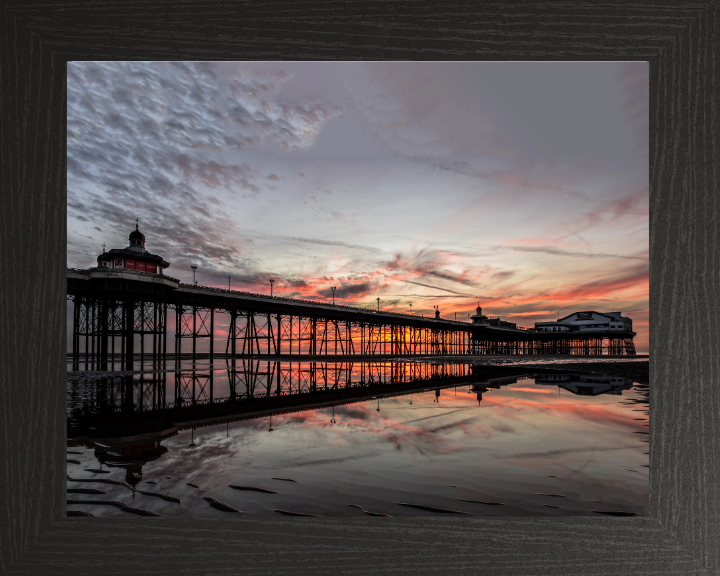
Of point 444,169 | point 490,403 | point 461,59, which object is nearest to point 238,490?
point 461,59

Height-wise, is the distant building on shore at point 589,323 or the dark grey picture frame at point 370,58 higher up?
the dark grey picture frame at point 370,58

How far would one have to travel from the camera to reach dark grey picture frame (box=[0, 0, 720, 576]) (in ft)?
5.12

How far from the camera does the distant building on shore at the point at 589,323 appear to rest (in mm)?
59475

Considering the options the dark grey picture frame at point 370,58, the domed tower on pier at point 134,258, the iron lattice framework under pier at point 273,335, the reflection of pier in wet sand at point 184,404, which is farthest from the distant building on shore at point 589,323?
the dark grey picture frame at point 370,58

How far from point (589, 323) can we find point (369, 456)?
71.8 metres

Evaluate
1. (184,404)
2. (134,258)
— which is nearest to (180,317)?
(134,258)

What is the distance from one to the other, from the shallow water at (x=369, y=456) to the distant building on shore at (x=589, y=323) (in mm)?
60182

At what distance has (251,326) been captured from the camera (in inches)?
1451

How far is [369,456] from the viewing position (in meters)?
4.18

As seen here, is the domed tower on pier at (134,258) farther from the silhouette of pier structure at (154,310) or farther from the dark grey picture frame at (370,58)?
the dark grey picture frame at (370,58)

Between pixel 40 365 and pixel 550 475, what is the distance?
3768 mm

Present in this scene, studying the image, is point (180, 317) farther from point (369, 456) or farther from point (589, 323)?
point (589, 323)

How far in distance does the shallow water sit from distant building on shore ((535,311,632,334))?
2369 inches

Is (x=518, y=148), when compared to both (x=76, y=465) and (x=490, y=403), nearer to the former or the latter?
(x=76, y=465)
